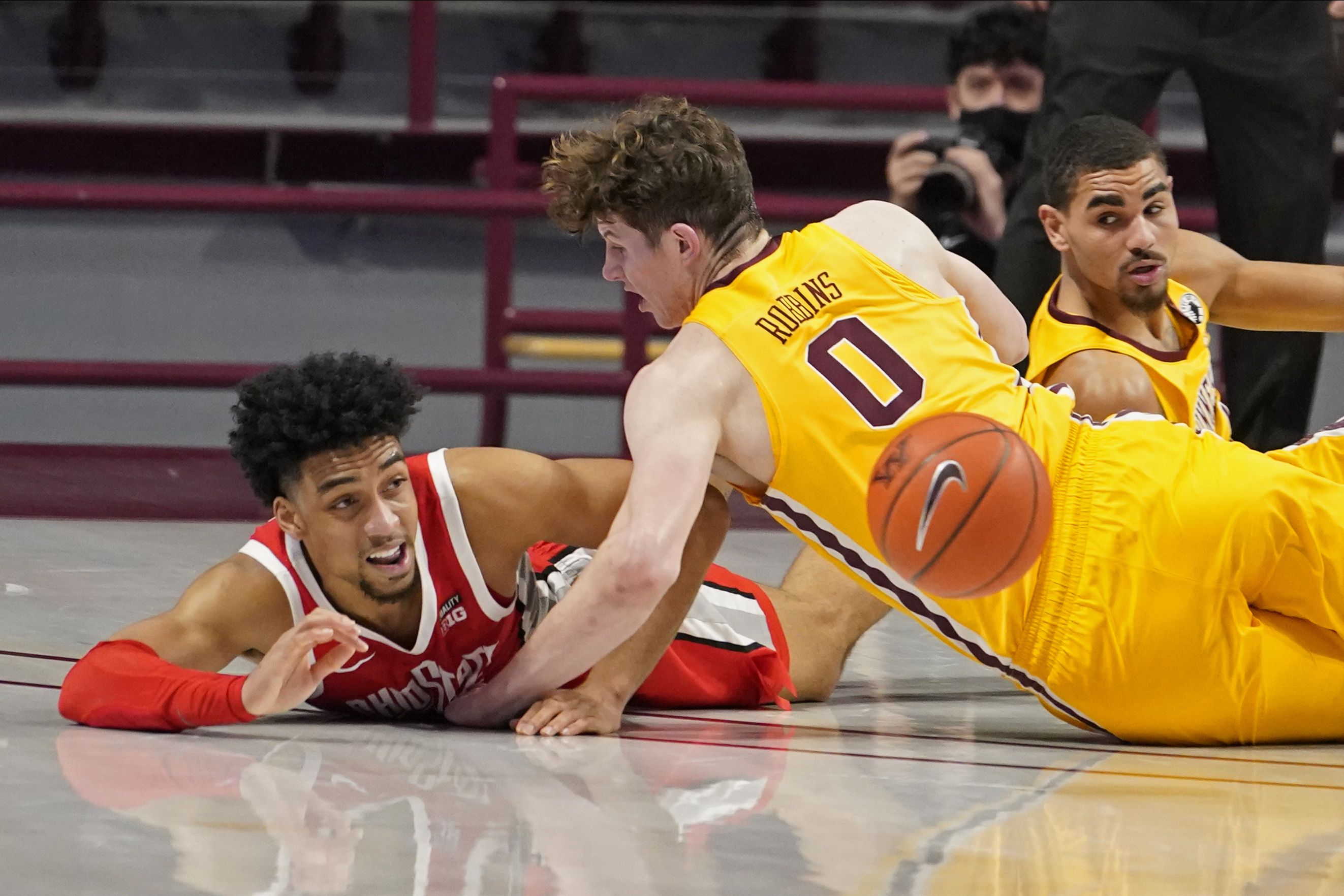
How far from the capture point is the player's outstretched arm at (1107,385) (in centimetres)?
357

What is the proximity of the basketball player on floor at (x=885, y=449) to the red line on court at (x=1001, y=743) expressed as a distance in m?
0.06

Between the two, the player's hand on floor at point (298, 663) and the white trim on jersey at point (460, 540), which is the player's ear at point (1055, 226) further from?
the player's hand on floor at point (298, 663)

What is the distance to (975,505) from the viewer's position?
285cm

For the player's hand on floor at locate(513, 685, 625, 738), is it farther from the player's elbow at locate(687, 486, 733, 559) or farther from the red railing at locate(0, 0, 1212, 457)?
the red railing at locate(0, 0, 1212, 457)

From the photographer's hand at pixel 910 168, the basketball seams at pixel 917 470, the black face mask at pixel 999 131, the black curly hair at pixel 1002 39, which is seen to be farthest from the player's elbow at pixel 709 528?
the black curly hair at pixel 1002 39

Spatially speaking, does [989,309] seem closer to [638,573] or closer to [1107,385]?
[1107,385]

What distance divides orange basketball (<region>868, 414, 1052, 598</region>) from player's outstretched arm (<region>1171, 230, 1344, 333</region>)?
128cm

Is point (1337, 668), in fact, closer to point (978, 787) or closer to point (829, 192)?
point (978, 787)

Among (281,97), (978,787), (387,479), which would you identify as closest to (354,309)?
(281,97)

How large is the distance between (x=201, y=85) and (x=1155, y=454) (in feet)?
27.0

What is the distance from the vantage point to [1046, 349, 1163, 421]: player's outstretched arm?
3.57 metres

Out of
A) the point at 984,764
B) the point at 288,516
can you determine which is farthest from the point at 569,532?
the point at 984,764

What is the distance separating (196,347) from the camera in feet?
27.1

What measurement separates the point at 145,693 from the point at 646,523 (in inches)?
33.8
